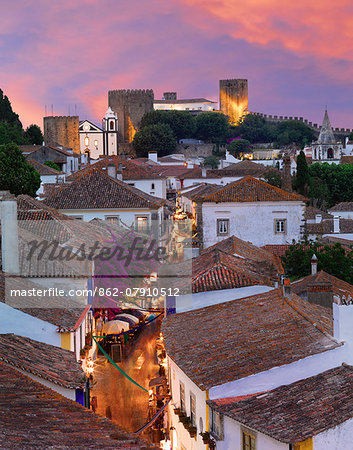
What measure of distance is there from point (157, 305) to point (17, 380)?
575 inches

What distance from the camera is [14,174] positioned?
98.9 ft

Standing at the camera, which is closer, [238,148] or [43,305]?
[43,305]

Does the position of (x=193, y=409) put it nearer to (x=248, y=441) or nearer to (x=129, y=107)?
(x=248, y=441)

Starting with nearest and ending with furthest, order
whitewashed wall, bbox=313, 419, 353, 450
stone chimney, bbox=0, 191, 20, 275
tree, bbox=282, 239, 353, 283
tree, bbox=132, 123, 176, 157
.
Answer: whitewashed wall, bbox=313, 419, 353, 450 < stone chimney, bbox=0, 191, 20, 275 < tree, bbox=282, 239, 353, 283 < tree, bbox=132, 123, 176, 157

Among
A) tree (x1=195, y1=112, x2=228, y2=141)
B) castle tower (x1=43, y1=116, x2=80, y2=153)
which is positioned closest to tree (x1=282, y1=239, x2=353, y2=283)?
castle tower (x1=43, y1=116, x2=80, y2=153)

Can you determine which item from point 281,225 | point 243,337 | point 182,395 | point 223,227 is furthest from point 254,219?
point 243,337

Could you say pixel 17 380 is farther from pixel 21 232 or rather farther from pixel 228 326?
pixel 21 232

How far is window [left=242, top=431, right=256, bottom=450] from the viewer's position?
9.12 m

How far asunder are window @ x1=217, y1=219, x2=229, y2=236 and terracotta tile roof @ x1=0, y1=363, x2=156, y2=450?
21266 mm

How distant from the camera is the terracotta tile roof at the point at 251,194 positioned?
2880cm

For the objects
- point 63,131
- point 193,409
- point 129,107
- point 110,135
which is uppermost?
point 129,107

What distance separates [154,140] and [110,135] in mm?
6541

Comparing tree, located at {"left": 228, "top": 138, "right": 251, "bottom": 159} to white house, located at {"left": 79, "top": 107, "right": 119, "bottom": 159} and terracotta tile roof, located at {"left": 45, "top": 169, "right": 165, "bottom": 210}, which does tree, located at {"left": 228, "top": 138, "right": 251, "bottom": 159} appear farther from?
terracotta tile roof, located at {"left": 45, "top": 169, "right": 165, "bottom": 210}

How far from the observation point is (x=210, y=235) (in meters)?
29.1
